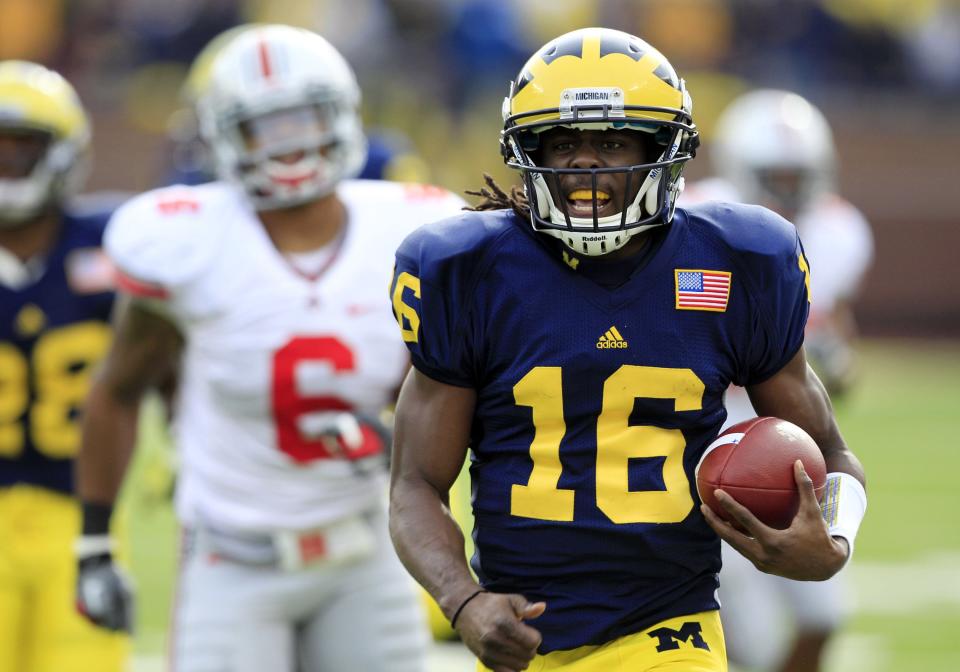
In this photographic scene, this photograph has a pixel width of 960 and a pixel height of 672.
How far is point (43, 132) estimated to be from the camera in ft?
16.5

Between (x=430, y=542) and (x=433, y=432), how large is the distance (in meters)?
0.20

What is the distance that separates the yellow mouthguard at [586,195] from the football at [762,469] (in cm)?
47

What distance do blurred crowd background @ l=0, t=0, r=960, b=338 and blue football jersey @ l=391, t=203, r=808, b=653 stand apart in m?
11.9

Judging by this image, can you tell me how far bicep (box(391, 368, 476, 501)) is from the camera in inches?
117

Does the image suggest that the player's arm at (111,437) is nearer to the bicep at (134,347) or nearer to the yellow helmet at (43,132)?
the bicep at (134,347)

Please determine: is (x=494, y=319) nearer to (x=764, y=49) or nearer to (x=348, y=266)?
(x=348, y=266)

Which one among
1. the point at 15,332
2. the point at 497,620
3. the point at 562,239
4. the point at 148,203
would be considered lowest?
the point at 15,332

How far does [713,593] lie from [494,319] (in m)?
0.66

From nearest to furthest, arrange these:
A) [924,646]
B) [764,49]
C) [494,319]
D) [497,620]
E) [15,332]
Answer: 1. [497,620]
2. [494,319]
3. [15,332]
4. [924,646]
5. [764,49]

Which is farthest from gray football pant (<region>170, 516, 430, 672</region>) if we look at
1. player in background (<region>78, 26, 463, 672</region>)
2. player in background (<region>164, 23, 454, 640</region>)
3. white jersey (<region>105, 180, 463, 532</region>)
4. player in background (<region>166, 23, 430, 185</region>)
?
player in background (<region>166, 23, 430, 185</region>)

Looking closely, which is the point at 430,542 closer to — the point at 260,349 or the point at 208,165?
the point at 260,349

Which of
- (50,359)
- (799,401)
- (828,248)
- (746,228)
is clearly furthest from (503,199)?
(828,248)

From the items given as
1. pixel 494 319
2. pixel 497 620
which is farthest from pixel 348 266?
pixel 497 620

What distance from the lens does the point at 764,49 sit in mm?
15984
